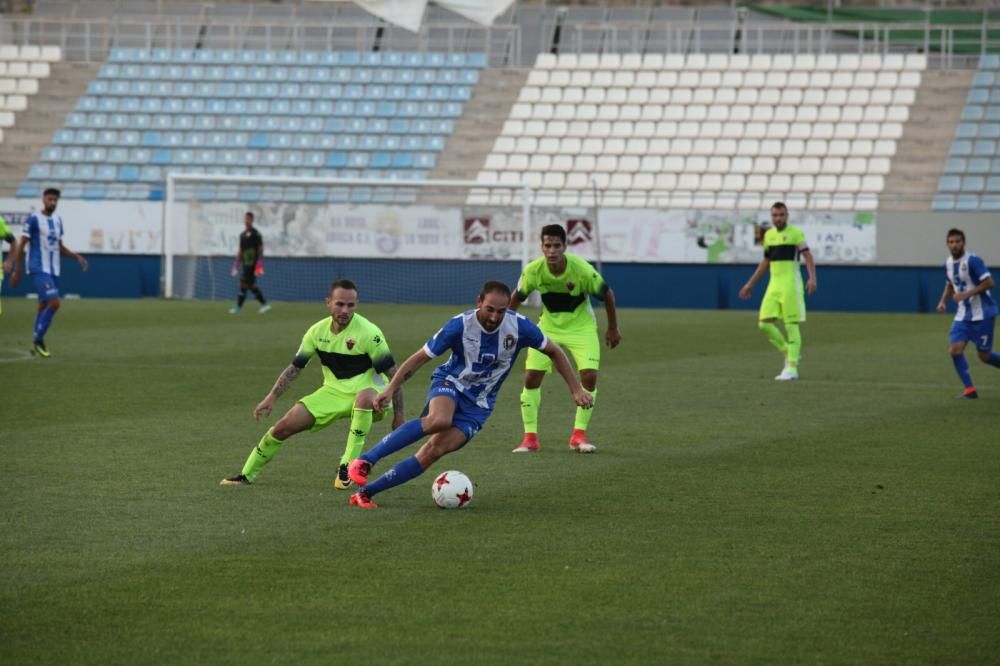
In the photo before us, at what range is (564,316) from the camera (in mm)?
12914

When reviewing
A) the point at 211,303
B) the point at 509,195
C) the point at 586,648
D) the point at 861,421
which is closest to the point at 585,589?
the point at 586,648

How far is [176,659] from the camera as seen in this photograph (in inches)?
229

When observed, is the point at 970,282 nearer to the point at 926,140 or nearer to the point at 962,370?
the point at 962,370

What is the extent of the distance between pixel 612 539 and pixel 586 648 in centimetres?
231

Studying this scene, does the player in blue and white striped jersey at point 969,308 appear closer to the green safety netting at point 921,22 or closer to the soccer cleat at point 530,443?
the soccer cleat at point 530,443

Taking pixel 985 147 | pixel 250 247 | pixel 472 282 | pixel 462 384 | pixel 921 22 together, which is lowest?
pixel 472 282

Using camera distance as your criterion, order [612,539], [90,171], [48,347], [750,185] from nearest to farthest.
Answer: [612,539]
[48,347]
[750,185]
[90,171]

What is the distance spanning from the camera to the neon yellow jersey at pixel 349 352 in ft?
33.1

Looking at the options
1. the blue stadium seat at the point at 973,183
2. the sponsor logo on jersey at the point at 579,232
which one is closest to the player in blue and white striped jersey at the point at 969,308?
the sponsor logo on jersey at the point at 579,232

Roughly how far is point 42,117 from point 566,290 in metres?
33.4

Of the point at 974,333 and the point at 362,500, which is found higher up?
the point at 974,333

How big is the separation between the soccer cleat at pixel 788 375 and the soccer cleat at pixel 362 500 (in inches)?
403

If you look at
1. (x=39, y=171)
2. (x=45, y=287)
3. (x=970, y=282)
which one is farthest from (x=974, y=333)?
(x=39, y=171)

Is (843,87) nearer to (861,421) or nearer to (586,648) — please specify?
(861,421)
